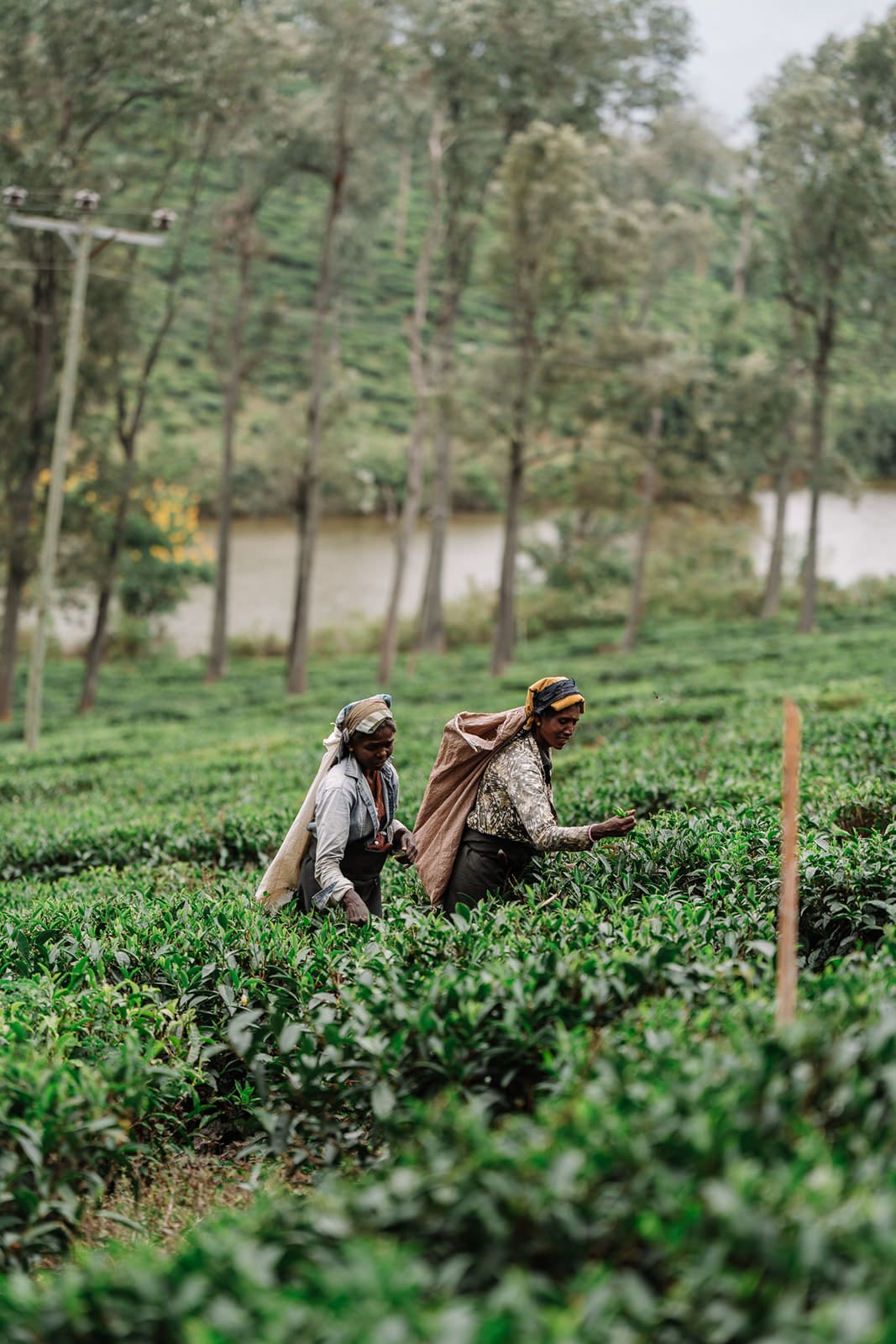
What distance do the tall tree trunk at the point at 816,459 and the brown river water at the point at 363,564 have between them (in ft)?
35.5

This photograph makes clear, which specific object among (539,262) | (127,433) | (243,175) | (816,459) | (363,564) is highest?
(243,175)

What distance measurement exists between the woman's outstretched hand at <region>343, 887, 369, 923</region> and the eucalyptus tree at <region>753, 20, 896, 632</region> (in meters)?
24.0

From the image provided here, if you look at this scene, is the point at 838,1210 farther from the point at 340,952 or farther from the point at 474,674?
the point at 474,674

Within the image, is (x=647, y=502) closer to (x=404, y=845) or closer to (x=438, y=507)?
(x=438, y=507)

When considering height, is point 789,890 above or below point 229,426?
below

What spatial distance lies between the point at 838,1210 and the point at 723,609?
36.3 m

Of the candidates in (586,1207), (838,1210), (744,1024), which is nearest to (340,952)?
(744,1024)

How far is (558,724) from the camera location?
213 inches

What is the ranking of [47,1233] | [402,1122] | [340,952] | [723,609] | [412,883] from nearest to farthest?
[402,1122], [47,1233], [340,952], [412,883], [723,609]

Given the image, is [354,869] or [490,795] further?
[354,869]

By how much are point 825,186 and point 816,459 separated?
5738mm

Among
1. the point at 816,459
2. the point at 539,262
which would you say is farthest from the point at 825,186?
the point at 539,262

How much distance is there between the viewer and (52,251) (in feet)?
71.5

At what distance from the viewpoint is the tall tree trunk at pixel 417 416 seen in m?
24.5
